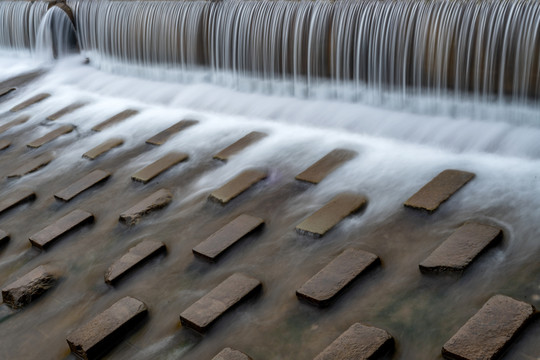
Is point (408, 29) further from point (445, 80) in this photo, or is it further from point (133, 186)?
point (133, 186)

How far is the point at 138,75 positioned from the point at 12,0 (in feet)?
11.9

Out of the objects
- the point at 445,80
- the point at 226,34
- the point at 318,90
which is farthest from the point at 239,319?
the point at 226,34

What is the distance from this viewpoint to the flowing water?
2762mm

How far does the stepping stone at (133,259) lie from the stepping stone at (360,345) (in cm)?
142

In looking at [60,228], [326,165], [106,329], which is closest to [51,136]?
[60,228]

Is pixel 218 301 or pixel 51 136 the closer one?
pixel 218 301

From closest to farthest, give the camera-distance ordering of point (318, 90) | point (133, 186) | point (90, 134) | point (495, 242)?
point (495, 242) → point (133, 186) → point (318, 90) → point (90, 134)

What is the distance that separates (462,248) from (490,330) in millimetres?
593

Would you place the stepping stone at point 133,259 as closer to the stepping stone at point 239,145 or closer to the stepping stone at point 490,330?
the stepping stone at point 239,145

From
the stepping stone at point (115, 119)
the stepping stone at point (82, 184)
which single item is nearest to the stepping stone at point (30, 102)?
the stepping stone at point (115, 119)

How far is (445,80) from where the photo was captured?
455cm

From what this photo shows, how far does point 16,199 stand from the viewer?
4.65 meters

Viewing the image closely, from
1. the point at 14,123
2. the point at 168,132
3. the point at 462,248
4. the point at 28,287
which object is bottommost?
the point at 28,287

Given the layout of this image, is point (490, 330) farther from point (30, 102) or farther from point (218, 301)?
point (30, 102)
